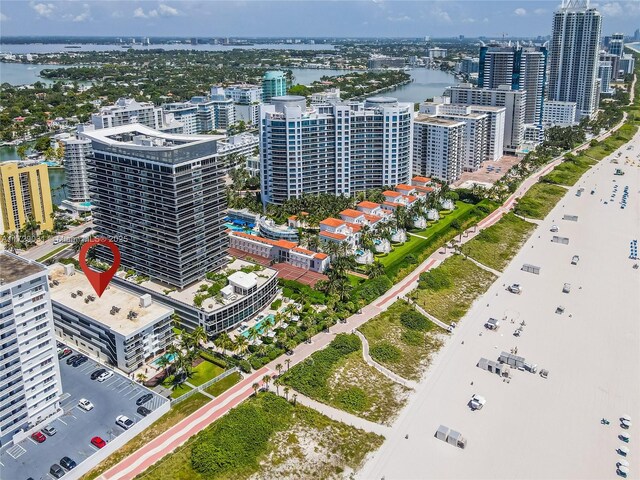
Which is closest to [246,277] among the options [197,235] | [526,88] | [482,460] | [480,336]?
[197,235]

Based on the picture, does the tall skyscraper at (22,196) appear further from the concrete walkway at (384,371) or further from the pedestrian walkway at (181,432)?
the concrete walkway at (384,371)

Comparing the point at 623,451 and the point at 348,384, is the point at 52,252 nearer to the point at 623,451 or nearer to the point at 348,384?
the point at 348,384

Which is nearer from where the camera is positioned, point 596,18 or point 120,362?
point 120,362

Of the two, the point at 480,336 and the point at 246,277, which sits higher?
the point at 246,277

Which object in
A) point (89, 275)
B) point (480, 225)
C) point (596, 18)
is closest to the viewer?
point (89, 275)

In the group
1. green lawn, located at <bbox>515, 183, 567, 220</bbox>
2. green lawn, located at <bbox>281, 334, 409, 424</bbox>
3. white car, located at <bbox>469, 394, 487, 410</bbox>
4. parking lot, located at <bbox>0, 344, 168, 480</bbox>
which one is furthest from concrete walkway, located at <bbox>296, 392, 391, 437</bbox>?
green lawn, located at <bbox>515, 183, 567, 220</bbox>

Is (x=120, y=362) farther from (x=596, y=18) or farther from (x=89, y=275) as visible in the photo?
(x=596, y=18)

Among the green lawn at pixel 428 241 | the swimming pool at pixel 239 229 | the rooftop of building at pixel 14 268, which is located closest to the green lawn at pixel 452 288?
the green lawn at pixel 428 241
